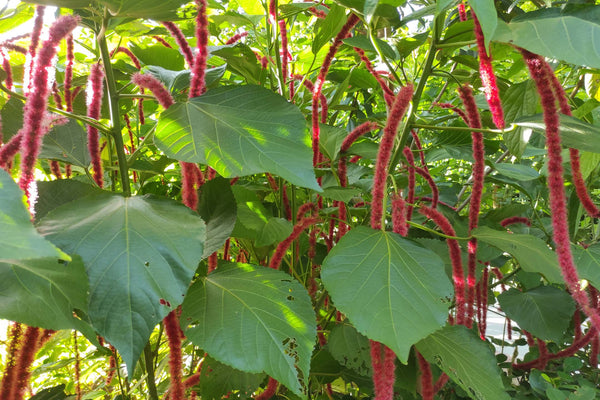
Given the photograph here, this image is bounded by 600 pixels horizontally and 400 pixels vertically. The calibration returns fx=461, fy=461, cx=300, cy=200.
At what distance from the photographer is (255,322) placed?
40cm

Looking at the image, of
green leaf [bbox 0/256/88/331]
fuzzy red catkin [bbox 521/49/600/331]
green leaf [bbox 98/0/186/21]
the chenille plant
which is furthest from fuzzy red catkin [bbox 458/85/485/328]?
green leaf [bbox 0/256/88/331]

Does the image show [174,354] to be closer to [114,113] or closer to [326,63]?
[114,113]

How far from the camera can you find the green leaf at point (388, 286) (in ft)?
1.21

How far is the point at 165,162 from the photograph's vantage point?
64cm

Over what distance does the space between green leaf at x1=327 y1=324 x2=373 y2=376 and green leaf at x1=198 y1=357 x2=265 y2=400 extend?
114 mm

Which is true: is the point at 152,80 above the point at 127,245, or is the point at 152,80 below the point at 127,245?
above

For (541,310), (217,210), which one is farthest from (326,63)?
(541,310)

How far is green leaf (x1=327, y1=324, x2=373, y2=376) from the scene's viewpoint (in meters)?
0.59

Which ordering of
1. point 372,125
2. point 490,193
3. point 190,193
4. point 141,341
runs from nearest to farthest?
point 141,341, point 190,193, point 372,125, point 490,193

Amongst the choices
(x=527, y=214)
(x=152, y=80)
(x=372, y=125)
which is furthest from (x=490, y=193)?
(x=152, y=80)

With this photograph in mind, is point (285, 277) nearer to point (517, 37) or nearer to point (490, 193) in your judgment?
point (517, 37)

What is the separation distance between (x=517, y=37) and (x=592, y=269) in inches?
13.4

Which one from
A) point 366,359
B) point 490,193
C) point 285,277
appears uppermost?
point 490,193

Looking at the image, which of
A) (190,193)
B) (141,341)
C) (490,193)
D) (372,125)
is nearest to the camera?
(141,341)
